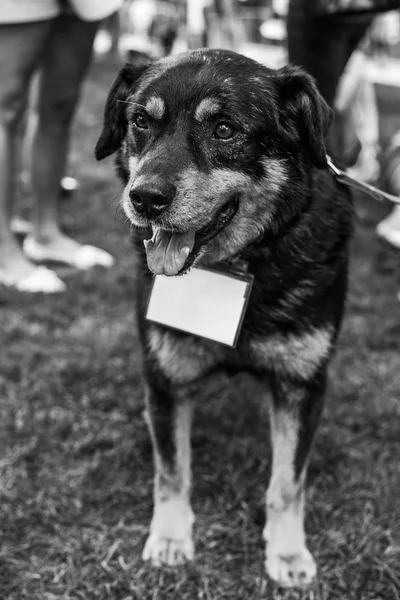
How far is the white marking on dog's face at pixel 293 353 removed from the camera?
90.6 inches

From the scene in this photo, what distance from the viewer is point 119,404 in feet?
11.0

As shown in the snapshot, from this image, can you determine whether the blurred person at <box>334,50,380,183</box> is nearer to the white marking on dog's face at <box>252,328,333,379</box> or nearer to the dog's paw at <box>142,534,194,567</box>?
the white marking on dog's face at <box>252,328,333,379</box>

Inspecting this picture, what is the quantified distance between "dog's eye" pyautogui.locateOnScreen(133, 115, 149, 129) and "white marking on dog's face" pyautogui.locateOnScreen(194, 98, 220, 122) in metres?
0.21

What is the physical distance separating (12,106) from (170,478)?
250 cm

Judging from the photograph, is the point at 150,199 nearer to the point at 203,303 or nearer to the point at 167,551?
the point at 203,303

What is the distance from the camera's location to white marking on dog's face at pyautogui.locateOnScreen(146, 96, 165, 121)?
216cm

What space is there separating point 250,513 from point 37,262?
8.90 ft

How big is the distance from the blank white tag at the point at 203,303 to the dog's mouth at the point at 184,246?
0.19 meters

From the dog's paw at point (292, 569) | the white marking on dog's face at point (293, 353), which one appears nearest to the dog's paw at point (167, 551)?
the dog's paw at point (292, 569)

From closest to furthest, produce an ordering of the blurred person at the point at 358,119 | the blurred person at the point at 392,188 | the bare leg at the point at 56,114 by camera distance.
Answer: the bare leg at the point at 56,114, the blurred person at the point at 392,188, the blurred person at the point at 358,119

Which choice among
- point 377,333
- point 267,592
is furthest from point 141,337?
point 377,333

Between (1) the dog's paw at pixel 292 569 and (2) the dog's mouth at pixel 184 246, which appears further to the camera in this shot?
(1) the dog's paw at pixel 292 569

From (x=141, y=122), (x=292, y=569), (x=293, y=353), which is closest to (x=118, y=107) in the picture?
(x=141, y=122)

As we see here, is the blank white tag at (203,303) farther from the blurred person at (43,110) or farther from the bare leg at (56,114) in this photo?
the bare leg at (56,114)
